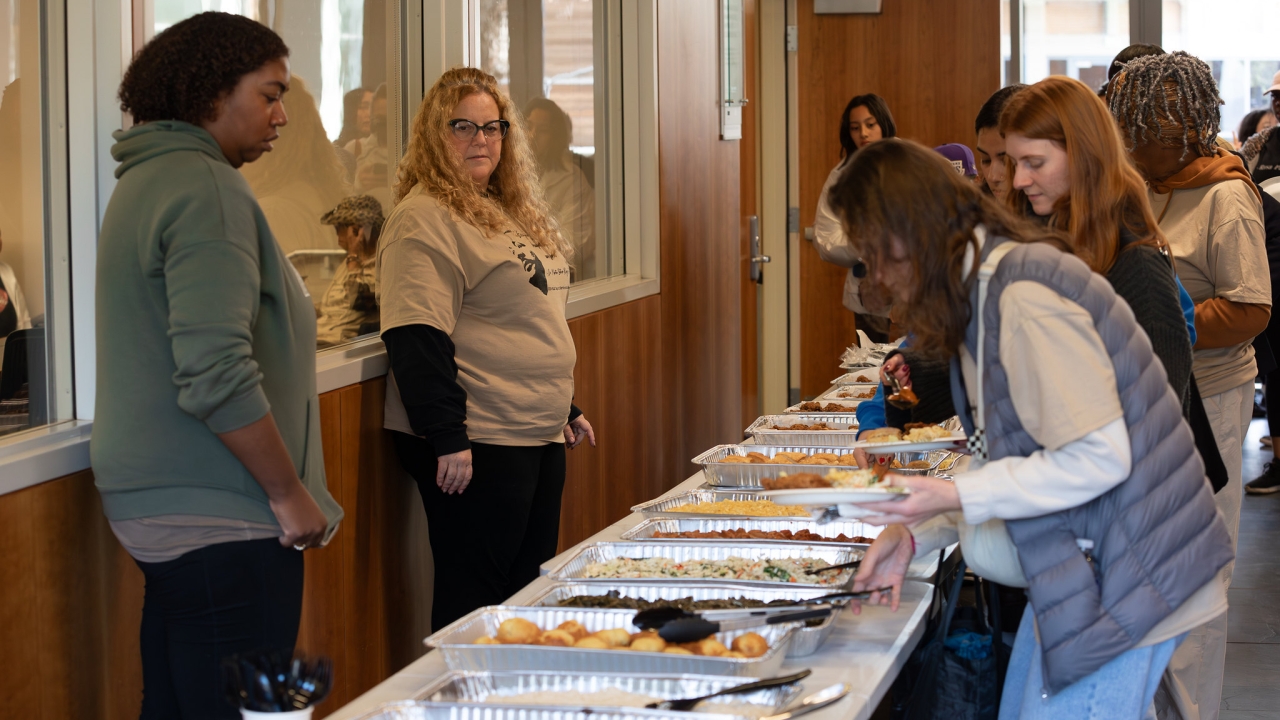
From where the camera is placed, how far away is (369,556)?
105 inches

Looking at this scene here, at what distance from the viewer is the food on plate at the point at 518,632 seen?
1.66 metres

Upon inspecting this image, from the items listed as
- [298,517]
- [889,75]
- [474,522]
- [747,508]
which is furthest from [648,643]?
[889,75]

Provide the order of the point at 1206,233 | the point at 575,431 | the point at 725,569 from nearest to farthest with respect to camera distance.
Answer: the point at 725,569 < the point at 1206,233 < the point at 575,431

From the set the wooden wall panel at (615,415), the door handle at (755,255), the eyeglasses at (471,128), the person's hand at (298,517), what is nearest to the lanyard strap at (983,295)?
the person's hand at (298,517)

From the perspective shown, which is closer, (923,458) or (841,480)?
(841,480)

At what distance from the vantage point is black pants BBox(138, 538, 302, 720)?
176 centimetres

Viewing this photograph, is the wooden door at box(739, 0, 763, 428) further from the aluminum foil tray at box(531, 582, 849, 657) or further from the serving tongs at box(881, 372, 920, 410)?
the aluminum foil tray at box(531, 582, 849, 657)

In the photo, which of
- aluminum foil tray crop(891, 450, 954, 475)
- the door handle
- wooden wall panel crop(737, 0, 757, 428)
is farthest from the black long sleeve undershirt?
the door handle

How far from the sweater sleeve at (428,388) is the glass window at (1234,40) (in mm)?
7357

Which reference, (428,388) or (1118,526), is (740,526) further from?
(1118,526)

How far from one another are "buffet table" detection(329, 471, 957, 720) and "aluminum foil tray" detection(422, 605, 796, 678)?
52 millimetres

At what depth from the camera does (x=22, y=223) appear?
76.2 inches

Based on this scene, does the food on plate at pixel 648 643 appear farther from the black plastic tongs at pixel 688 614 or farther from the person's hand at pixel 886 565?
the person's hand at pixel 886 565

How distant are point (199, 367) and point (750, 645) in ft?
2.67
